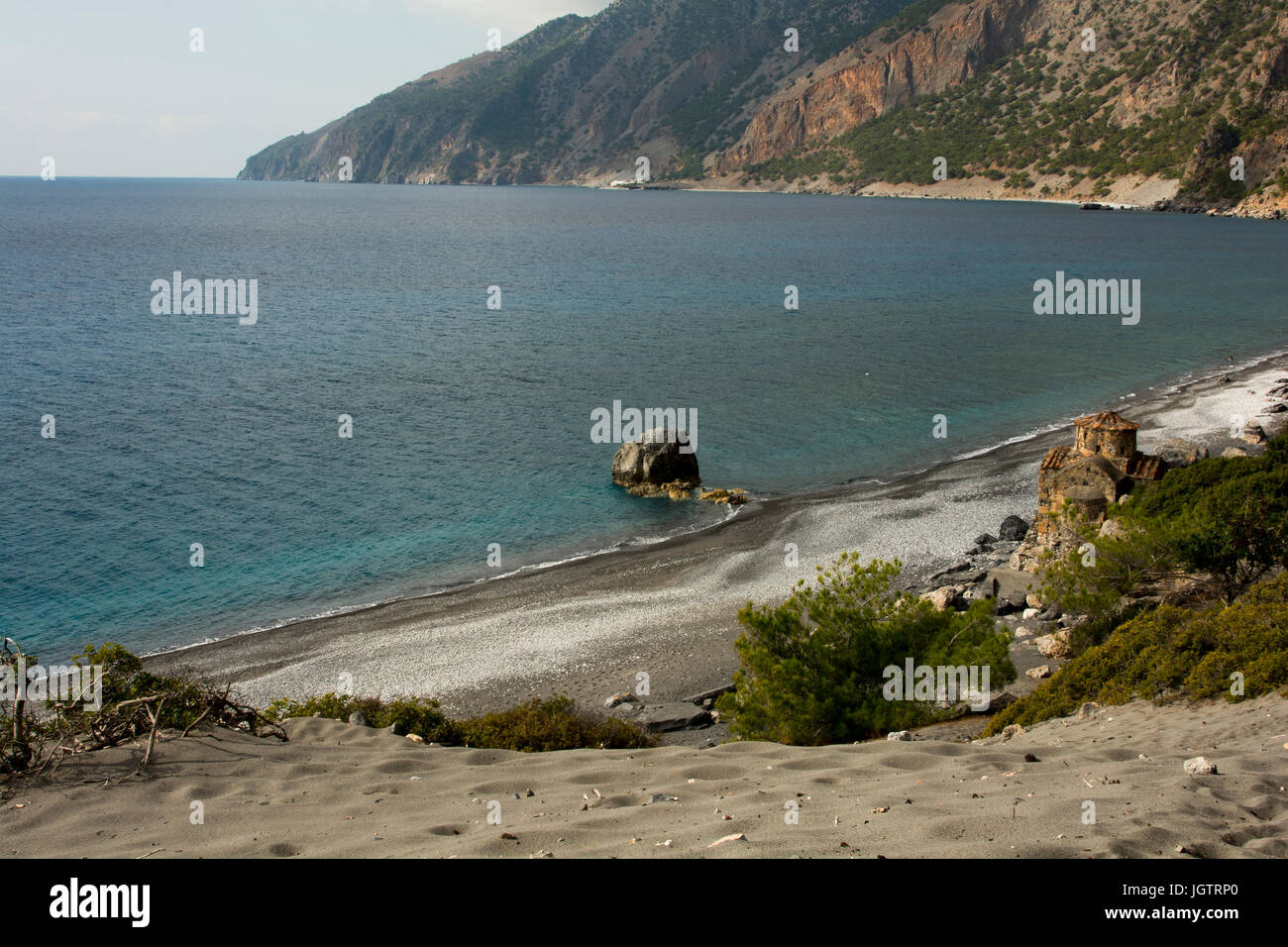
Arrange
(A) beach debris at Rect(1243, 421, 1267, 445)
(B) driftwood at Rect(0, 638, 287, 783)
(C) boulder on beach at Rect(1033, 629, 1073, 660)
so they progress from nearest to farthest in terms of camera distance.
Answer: (B) driftwood at Rect(0, 638, 287, 783), (C) boulder on beach at Rect(1033, 629, 1073, 660), (A) beach debris at Rect(1243, 421, 1267, 445)

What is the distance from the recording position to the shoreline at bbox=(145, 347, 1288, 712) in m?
17.8

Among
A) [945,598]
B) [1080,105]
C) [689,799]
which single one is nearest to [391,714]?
[689,799]

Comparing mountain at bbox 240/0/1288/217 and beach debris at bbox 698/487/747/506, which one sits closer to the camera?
beach debris at bbox 698/487/747/506

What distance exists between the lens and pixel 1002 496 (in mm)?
28141

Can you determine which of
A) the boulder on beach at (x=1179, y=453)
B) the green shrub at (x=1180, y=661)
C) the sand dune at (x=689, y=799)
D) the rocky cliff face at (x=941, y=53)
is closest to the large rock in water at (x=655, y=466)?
the boulder on beach at (x=1179, y=453)

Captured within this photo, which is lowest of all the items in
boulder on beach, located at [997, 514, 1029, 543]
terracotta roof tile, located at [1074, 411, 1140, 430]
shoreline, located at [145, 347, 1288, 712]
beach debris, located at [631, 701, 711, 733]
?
beach debris, located at [631, 701, 711, 733]

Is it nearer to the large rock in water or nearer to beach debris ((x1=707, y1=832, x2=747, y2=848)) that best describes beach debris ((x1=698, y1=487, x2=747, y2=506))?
the large rock in water

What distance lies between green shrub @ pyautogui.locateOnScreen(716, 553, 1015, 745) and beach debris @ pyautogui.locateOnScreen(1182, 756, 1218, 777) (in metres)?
4.16

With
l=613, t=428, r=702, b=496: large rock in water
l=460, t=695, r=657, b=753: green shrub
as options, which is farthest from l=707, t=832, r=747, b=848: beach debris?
l=613, t=428, r=702, b=496: large rock in water

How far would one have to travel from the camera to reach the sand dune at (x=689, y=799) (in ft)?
20.4

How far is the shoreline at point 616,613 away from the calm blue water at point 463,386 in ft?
4.89

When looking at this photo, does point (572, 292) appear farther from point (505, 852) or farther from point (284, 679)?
point (505, 852)

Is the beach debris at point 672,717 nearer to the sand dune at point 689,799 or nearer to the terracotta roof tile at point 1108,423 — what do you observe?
the sand dune at point 689,799
